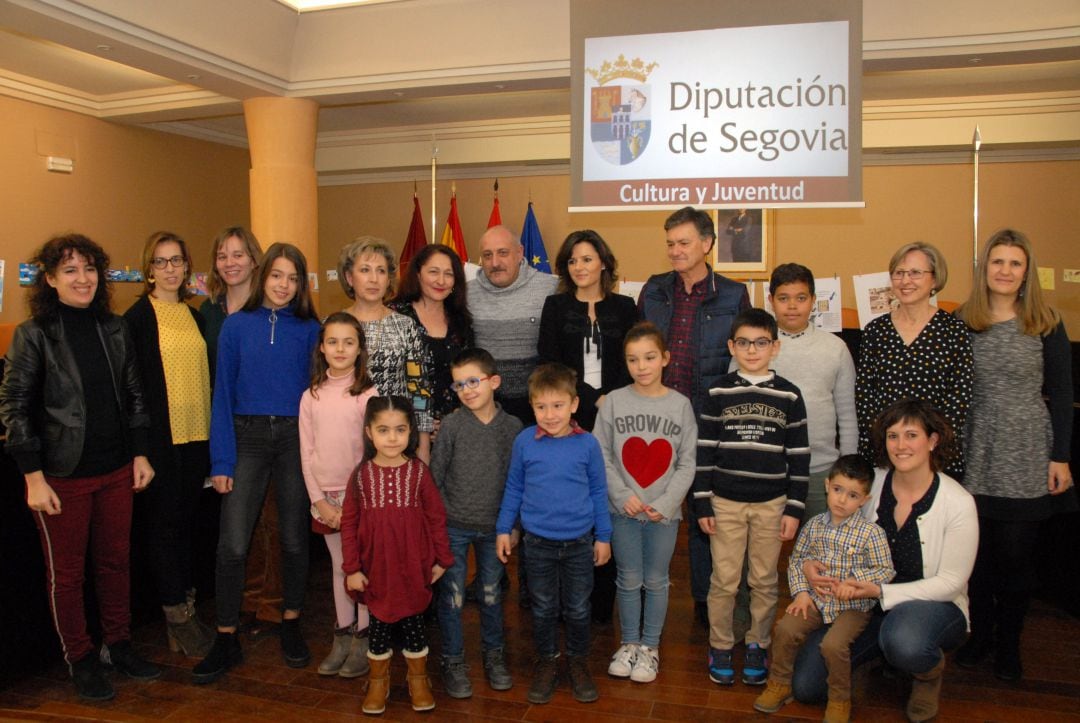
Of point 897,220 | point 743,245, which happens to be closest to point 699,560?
point 743,245

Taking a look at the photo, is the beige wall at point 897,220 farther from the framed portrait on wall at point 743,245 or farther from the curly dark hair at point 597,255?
the curly dark hair at point 597,255

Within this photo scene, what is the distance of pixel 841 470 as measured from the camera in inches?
109

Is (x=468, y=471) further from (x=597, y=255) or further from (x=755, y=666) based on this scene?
(x=755, y=666)

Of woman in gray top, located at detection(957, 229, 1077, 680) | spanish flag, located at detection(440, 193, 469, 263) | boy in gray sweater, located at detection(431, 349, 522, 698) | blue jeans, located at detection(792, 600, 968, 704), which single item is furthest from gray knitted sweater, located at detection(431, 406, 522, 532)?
spanish flag, located at detection(440, 193, 469, 263)

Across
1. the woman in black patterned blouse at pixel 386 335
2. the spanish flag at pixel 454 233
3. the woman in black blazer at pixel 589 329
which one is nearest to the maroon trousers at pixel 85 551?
the woman in black patterned blouse at pixel 386 335

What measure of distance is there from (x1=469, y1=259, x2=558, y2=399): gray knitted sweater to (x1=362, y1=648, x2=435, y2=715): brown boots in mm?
1084

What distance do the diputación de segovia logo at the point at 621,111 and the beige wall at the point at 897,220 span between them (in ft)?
12.6

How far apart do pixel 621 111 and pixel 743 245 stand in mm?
3967

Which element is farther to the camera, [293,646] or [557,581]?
[293,646]

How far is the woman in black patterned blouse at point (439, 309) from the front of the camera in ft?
10.4

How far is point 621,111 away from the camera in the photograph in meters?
3.80

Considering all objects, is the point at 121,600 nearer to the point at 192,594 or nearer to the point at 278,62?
the point at 192,594

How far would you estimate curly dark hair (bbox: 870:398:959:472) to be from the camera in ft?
8.89

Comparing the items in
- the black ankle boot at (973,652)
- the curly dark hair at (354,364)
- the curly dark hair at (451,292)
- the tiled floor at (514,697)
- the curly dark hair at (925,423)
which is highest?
the curly dark hair at (451,292)
